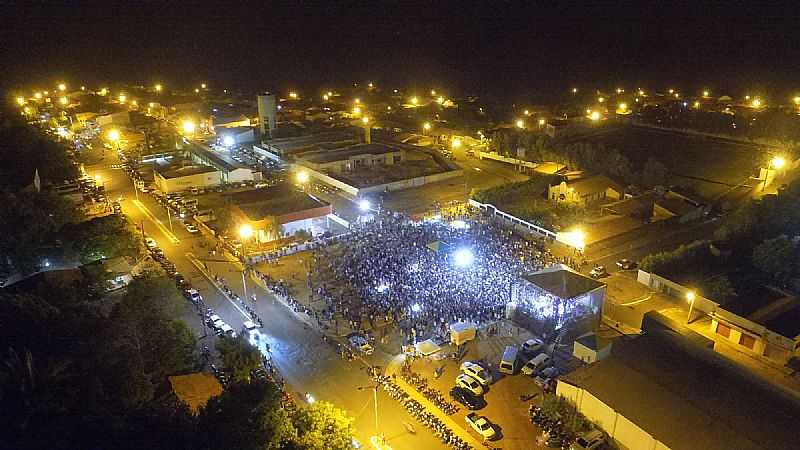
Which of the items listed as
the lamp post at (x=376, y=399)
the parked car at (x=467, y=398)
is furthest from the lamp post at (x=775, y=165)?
the lamp post at (x=376, y=399)

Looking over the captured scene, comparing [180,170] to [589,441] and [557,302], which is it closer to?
[557,302]

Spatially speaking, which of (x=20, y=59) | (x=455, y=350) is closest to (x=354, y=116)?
(x=455, y=350)

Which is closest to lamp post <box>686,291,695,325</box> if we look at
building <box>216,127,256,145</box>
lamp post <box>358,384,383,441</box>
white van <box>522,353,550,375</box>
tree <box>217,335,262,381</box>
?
white van <box>522,353,550,375</box>

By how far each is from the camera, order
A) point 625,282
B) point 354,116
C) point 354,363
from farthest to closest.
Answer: point 354,116 < point 625,282 < point 354,363

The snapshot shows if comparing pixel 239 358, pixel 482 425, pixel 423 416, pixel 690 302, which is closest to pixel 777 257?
pixel 690 302

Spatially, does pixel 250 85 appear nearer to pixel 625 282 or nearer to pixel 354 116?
pixel 354 116
